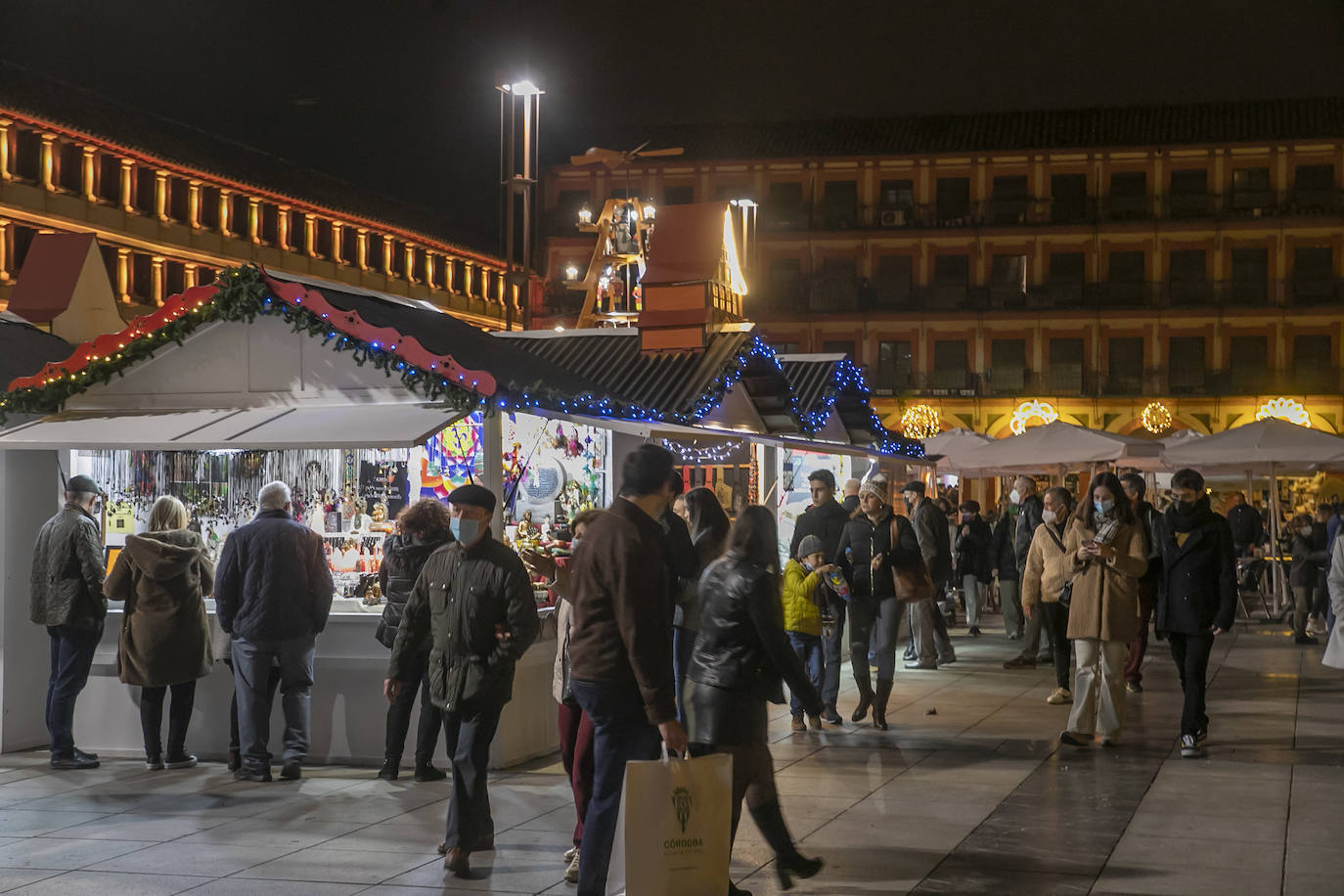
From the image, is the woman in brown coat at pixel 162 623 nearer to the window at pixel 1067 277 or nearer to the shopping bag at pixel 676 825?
the shopping bag at pixel 676 825

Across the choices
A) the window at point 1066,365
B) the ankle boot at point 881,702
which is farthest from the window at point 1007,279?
the ankle boot at point 881,702

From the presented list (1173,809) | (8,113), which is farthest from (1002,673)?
(8,113)

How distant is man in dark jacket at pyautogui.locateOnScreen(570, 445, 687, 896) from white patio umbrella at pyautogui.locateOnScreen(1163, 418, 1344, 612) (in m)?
16.6

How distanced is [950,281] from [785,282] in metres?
5.82

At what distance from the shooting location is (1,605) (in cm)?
998

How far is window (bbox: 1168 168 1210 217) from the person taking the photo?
55844mm

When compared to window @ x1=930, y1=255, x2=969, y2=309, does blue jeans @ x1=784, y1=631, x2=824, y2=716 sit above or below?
below

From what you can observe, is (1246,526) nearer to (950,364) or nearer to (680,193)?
(950,364)

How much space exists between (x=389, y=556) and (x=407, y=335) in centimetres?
126

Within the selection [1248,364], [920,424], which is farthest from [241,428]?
[1248,364]

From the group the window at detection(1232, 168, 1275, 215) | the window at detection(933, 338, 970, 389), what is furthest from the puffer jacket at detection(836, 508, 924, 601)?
the window at detection(1232, 168, 1275, 215)

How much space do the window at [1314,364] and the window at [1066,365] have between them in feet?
23.3

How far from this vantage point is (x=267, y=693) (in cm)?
909

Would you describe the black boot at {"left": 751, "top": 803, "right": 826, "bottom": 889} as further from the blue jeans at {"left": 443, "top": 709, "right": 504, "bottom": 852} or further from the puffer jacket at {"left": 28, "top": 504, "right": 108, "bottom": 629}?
the puffer jacket at {"left": 28, "top": 504, "right": 108, "bottom": 629}
